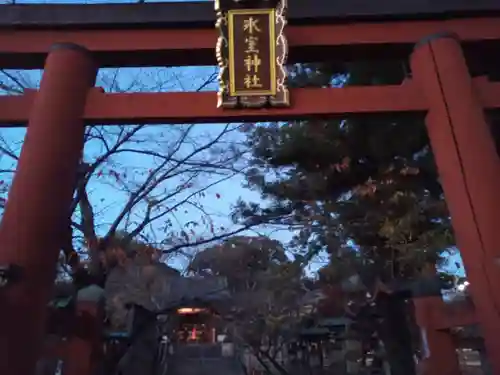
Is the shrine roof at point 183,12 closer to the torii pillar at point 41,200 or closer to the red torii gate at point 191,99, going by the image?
the red torii gate at point 191,99

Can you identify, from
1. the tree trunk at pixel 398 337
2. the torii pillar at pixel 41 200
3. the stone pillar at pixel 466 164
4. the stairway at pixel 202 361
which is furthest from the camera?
the stairway at pixel 202 361

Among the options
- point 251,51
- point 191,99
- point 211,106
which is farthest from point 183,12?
point 211,106

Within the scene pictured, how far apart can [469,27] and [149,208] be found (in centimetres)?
534

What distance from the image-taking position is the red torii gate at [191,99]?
4.11 m

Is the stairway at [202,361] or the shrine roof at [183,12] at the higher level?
the shrine roof at [183,12]

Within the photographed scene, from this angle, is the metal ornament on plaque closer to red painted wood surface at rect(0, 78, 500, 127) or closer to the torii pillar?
red painted wood surface at rect(0, 78, 500, 127)

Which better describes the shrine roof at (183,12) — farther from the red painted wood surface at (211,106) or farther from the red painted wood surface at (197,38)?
the red painted wood surface at (211,106)

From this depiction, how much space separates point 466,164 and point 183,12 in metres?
3.20

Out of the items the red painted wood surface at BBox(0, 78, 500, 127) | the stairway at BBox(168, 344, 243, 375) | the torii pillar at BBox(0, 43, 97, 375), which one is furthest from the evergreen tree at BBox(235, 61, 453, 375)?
the stairway at BBox(168, 344, 243, 375)

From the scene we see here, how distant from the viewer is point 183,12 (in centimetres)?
525

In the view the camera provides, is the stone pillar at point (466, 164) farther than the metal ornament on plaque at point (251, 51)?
No

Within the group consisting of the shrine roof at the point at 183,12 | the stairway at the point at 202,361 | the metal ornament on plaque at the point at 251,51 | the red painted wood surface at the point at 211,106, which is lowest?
the stairway at the point at 202,361

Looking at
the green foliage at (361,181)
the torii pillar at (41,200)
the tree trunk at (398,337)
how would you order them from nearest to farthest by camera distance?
1. the torii pillar at (41,200)
2. the green foliage at (361,181)
3. the tree trunk at (398,337)

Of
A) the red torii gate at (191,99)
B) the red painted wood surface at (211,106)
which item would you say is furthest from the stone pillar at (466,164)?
the red painted wood surface at (211,106)
